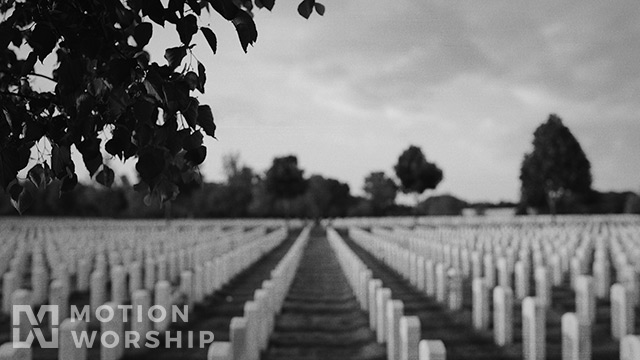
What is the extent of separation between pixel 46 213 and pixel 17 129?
64591mm

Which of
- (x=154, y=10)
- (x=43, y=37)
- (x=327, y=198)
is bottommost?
(x=43, y=37)

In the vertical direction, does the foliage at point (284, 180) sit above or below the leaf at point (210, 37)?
above

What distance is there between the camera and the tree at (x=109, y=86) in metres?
1.91

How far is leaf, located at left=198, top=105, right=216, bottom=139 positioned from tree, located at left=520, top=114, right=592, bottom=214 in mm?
44129

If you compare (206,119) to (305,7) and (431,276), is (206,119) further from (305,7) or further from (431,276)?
(431,276)

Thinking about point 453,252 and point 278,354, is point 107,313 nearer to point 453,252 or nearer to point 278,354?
point 278,354

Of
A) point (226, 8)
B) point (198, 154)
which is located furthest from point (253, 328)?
point (226, 8)

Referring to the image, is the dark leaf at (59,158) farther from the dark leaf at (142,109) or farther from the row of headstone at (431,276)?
the row of headstone at (431,276)

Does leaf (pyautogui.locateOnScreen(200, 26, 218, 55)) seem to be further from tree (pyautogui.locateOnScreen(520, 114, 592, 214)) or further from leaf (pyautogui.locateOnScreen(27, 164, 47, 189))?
tree (pyautogui.locateOnScreen(520, 114, 592, 214))

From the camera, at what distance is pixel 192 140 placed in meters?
2.12

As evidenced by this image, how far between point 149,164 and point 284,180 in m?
47.1

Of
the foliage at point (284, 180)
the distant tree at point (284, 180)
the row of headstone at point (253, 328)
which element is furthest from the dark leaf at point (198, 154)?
the foliage at point (284, 180)

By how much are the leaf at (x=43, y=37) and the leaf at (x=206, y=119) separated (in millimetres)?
563

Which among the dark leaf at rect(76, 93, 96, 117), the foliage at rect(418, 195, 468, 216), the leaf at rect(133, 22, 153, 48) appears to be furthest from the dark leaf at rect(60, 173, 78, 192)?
the foliage at rect(418, 195, 468, 216)
